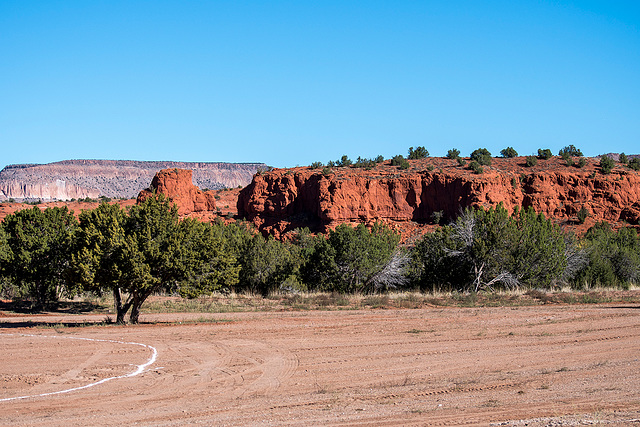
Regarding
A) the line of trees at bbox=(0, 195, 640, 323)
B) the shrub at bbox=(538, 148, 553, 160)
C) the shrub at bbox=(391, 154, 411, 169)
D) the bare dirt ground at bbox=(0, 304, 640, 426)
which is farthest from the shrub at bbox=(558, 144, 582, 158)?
the bare dirt ground at bbox=(0, 304, 640, 426)

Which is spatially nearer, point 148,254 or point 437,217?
point 148,254

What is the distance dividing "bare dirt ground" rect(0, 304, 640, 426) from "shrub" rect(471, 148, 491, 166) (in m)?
58.3

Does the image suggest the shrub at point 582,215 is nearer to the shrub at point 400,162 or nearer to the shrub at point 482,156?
the shrub at point 482,156

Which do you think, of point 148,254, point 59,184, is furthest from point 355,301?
point 59,184

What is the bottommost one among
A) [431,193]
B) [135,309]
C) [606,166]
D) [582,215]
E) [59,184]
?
[135,309]

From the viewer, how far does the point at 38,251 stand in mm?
26641

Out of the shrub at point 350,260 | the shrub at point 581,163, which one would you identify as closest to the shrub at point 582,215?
the shrub at point 581,163

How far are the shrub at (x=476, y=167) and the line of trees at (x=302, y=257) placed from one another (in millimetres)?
31265

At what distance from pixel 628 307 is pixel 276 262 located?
61.4 ft

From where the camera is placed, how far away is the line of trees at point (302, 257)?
19.7 m

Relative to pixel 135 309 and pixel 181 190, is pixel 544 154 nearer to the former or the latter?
pixel 181 190

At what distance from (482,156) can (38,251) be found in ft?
205

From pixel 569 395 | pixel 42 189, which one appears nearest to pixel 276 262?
pixel 569 395

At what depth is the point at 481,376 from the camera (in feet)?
37.4
